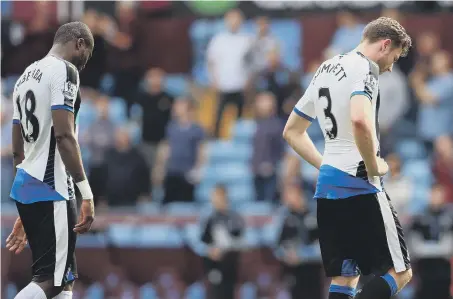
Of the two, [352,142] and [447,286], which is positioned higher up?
[352,142]

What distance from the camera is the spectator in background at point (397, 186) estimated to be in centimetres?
1409

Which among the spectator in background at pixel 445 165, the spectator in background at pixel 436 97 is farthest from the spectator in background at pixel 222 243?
the spectator in background at pixel 436 97

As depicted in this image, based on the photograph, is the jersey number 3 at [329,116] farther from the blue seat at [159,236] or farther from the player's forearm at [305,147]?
the blue seat at [159,236]

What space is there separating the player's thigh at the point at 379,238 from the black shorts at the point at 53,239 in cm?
208

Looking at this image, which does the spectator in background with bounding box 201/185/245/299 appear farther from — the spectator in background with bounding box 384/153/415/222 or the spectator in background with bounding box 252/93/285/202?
the spectator in background with bounding box 384/153/415/222

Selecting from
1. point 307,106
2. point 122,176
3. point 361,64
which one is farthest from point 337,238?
point 122,176

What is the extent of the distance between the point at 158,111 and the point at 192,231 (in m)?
2.46

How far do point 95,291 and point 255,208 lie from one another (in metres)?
2.87

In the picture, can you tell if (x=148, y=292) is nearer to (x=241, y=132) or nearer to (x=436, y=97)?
(x=241, y=132)

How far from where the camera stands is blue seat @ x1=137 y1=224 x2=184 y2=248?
48.8ft

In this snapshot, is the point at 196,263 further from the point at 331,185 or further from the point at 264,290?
the point at 331,185

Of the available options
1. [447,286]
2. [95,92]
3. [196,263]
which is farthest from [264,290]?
[95,92]

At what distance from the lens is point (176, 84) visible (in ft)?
59.1

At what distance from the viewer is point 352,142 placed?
701cm
